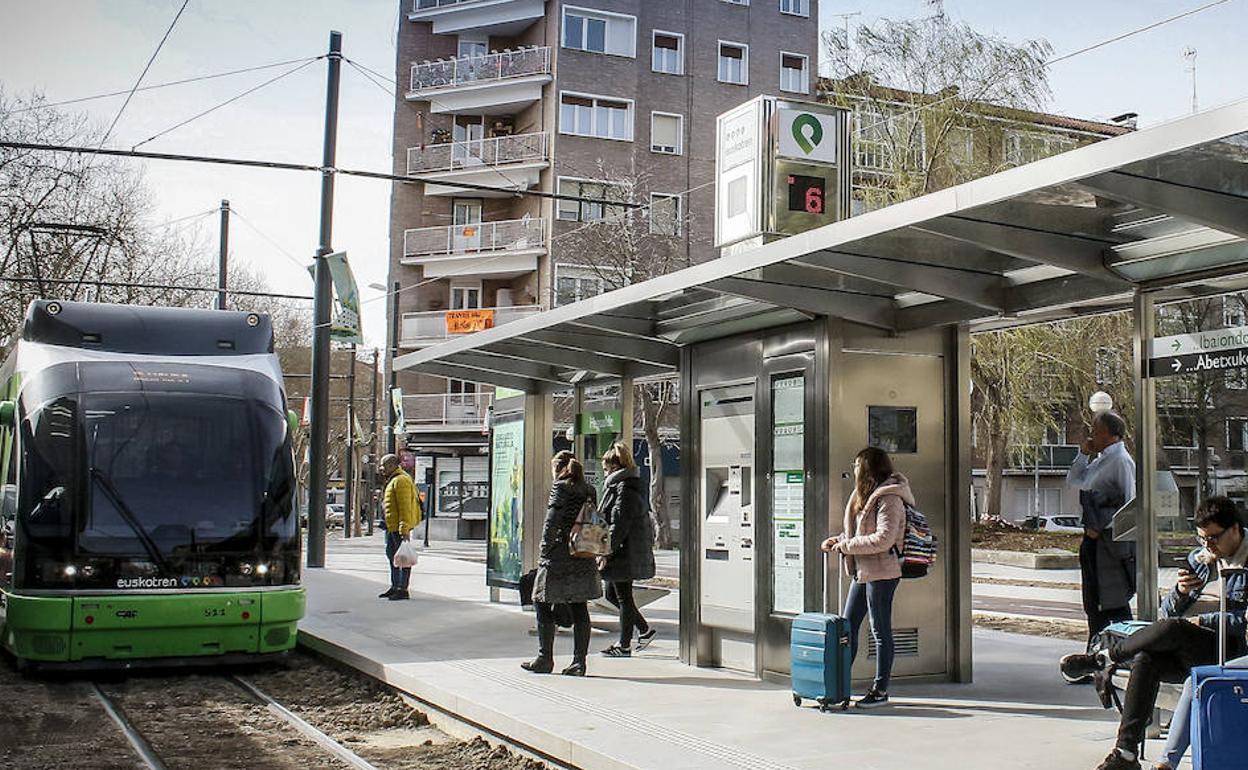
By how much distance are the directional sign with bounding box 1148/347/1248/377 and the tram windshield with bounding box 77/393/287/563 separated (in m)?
7.28

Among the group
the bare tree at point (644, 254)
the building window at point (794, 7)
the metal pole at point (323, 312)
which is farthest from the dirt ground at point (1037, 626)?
the building window at point (794, 7)

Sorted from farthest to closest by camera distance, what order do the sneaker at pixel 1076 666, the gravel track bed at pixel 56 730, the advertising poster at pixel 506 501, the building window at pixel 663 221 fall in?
the building window at pixel 663 221 < the advertising poster at pixel 506 501 < the gravel track bed at pixel 56 730 < the sneaker at pixel 1076 666

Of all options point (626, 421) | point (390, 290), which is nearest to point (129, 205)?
point (390, 290)

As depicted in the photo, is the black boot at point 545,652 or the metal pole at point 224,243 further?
the metal pole at point 224,243

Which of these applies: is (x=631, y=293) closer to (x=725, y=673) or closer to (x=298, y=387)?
(x=725, y=673)

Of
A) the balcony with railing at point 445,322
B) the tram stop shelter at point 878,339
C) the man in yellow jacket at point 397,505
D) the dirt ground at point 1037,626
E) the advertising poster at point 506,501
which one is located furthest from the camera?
the balcony with railing at point 445,322

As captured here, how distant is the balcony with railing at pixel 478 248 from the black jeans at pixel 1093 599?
1468 inches

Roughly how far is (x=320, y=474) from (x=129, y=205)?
16679mm

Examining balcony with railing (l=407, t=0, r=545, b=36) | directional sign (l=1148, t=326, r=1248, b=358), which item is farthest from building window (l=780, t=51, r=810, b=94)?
directional sign (l=1148, t=326, r=1248, b=358)

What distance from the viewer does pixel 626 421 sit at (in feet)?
47.0

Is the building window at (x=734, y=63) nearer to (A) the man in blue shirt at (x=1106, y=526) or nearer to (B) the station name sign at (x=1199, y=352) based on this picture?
(A) the man in blue shirt at (x=1106, y=526)

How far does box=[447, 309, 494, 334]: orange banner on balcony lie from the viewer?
46.4m

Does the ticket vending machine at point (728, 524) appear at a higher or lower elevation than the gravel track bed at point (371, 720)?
higher

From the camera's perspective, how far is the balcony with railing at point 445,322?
46594 mm
